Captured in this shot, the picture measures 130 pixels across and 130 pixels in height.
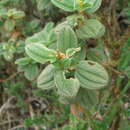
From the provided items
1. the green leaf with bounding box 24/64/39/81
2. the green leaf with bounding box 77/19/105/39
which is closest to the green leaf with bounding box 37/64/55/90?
the green leaf with bounding box 77/19/105/39

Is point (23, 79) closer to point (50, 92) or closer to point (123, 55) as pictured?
point (50, 92)

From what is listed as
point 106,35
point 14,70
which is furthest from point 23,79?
point 106,35

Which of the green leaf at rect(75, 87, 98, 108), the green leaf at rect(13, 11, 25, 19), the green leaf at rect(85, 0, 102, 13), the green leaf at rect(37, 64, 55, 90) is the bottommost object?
the green leaf at rect(75, 87, 98, 108)

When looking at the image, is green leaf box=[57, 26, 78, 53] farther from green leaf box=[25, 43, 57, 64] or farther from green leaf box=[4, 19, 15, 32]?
green leaf box=[4, 19, 15, 32]

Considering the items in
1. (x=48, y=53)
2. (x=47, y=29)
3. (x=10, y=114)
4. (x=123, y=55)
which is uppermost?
(x=48, y=53)

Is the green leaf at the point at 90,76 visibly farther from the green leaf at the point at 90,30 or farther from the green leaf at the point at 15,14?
the green leaf at the point at 15,14

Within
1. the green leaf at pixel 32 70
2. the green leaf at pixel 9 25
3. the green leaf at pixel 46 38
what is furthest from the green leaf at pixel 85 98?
the green leaf at pixel 9 25

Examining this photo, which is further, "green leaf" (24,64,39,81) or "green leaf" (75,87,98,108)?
"green leaf" (24,64,39,81)
